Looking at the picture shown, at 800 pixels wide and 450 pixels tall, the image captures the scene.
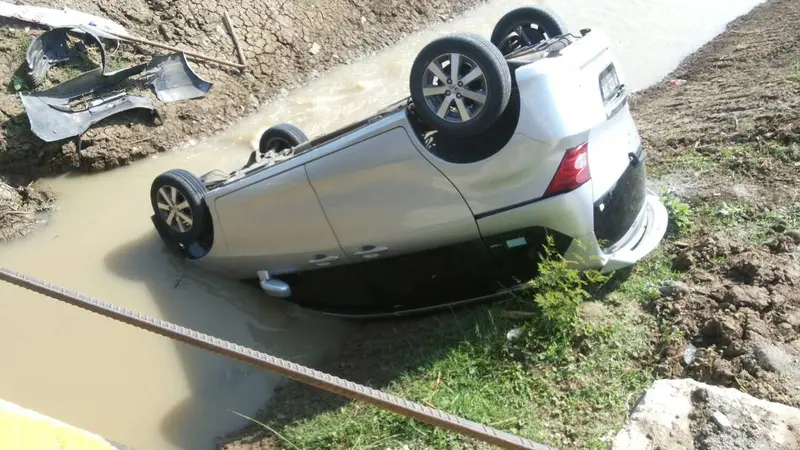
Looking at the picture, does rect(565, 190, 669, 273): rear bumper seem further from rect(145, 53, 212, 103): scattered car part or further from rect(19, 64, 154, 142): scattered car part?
rect(145, 53, 212, 103): scattered car part

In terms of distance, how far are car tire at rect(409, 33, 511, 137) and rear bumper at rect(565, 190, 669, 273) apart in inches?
40.4

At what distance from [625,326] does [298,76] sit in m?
6.55

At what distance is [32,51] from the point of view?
7586 millimetres

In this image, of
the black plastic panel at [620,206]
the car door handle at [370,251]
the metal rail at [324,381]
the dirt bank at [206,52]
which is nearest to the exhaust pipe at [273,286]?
the car door handle at [370,251]

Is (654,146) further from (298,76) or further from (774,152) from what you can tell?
(298,76)

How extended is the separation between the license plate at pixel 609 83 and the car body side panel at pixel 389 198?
43.3 inches

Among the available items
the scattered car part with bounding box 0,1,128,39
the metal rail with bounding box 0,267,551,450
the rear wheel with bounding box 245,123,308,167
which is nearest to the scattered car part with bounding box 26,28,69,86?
the scattered car part with bounding box 0,1,128,39

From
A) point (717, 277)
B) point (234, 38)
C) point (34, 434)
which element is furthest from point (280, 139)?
point (34, 434)

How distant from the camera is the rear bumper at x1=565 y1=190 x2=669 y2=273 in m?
4.12

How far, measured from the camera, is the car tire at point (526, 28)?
4.74 meters

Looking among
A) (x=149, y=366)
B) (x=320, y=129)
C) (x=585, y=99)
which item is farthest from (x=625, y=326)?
(x=320, y=129)

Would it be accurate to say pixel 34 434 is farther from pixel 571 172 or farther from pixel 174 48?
pixel 174 48

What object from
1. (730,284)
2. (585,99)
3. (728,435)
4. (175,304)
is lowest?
(730,284)

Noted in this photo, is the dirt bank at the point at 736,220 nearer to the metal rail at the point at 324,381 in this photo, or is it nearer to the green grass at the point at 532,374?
the green grass at the point at 532,374
